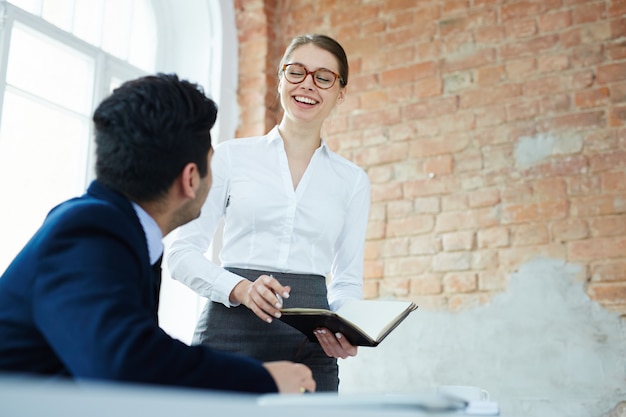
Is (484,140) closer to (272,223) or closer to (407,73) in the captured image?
(407,73)

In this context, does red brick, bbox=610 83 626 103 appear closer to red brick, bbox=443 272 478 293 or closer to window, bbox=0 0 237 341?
red brick, bbox=443 272 478 293

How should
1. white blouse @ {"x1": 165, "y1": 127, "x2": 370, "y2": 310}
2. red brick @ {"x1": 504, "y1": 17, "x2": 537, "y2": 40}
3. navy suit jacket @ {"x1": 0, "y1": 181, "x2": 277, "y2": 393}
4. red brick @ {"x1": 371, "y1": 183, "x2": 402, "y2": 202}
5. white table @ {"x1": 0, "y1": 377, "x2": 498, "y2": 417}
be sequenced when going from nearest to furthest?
1. white table @ {"x1": 0, "y1": 377, "x2": 498, "y2": 417}
2. navy suit jacket @ {"x1": 0, "y1": 181, "x2": 277, "y2": 393}
3. white blouse @ {"x1": 165, "y1": 127, "x2": 370, "y2": 310}
4. red brick @ {"x1": 504, "y1": 17, "x2": 537, "y2": 40}
5. red brick @ {"x1": 371, "y1": 183, "x2": 402, "y2": 202}

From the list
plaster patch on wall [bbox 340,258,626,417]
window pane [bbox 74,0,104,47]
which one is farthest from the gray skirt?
window pane [bbox 74,0,104,47]

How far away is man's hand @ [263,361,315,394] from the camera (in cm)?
114

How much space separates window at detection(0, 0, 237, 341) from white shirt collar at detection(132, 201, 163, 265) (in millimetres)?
2074

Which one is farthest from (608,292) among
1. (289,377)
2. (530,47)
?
(289,377)

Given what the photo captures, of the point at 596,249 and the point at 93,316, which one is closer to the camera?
the point at 93,316

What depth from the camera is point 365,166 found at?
371 centimetres

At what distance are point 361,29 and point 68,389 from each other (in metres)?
3.50

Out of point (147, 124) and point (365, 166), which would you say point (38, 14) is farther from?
point (147, 124)

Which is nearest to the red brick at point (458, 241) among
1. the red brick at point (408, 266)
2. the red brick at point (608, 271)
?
the red brick at point (408, 266)

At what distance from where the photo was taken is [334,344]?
72.7 inches

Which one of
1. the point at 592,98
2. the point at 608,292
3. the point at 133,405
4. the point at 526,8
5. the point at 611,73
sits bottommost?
the point at 133,405

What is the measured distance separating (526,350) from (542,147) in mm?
944
